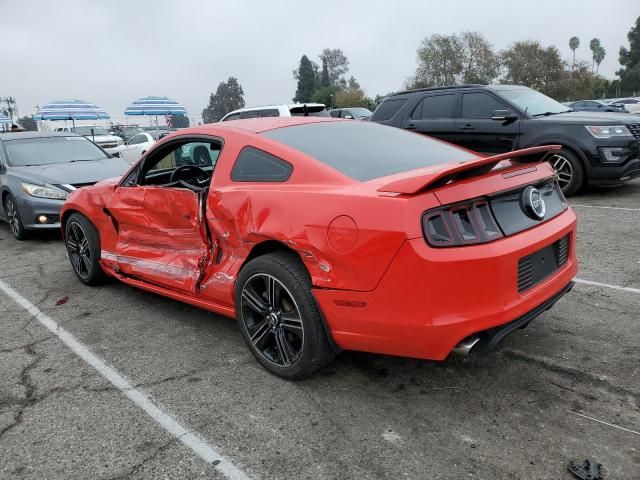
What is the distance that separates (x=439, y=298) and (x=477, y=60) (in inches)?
2714

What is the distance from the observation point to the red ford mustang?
2443mm

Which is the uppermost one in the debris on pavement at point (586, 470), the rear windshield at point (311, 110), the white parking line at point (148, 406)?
the rear windshield at point (311, 110)

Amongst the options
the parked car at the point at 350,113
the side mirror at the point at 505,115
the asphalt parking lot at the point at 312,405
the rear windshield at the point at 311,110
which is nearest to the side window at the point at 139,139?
the parked car at the point at 350,113

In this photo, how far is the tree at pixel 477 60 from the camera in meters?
64.5

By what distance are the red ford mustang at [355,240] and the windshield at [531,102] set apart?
508 cm

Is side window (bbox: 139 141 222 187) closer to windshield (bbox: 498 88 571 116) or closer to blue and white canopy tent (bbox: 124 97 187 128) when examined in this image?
windshield (bbox: 498 88 571 116)

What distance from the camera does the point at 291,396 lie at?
292cm

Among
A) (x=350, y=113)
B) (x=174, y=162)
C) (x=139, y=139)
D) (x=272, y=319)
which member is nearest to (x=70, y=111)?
(x=139, y=139)

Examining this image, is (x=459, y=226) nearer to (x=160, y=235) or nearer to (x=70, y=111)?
(x=160, y=235)

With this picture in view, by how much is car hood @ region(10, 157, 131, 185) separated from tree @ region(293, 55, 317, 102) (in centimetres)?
9796

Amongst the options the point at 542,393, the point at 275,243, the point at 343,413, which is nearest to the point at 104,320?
the point at 275,243

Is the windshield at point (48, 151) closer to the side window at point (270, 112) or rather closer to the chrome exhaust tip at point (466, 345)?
the side window at point (270, 112)

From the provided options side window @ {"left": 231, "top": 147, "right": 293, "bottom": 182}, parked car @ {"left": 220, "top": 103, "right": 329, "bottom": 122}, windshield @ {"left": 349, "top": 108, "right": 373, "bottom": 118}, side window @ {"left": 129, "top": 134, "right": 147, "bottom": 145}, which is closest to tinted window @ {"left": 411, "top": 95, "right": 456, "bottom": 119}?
parked car @ {"left": 220, "top": 103, "right": 329, "bottom": 122}

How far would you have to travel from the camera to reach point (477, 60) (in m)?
65.0
